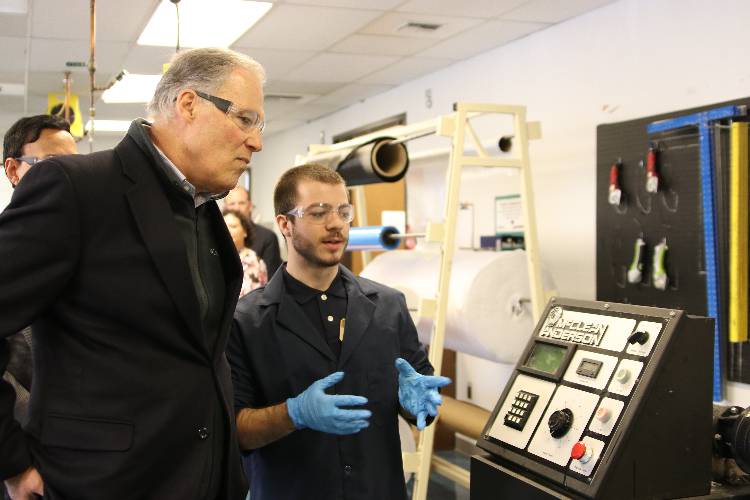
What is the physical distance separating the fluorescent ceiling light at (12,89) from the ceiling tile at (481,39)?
11.2ft

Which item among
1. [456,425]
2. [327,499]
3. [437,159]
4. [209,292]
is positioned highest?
[437,159]

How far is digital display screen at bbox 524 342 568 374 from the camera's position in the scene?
5.78ft

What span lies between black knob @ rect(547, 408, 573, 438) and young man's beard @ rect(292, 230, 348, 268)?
679 mm

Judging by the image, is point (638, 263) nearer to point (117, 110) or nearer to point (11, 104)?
point (117, 110)

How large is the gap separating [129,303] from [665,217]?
283cm

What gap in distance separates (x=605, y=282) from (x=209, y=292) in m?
2.80

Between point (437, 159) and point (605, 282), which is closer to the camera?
point (605, 282)

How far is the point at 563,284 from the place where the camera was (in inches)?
167

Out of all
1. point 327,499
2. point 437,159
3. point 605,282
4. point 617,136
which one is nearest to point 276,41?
point 437,159

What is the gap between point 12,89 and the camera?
6.34 metres

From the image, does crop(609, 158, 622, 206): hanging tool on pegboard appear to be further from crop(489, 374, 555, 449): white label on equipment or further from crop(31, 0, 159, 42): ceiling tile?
crop(31, 0, 159, 42): ceiling tile

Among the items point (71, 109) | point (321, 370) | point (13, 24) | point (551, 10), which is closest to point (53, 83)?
point (71, 109)

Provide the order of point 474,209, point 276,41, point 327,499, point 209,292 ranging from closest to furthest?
point 209,292, point 327,499, point 276,41, point 474,209

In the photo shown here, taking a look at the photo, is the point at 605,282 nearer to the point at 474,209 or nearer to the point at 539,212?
the point at 539,212
